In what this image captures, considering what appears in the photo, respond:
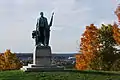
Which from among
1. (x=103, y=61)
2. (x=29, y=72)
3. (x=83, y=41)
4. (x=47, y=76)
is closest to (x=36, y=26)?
(x=29, y=72)

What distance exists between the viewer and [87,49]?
46.6 meters

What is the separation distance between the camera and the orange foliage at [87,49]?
46.6m

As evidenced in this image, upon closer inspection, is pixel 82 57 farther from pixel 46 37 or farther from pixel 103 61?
pixel 46 37

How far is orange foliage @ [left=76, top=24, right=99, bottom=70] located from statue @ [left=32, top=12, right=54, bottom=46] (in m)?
19.1

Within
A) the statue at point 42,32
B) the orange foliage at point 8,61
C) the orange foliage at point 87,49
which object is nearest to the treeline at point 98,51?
the orange foliage at point 87,49

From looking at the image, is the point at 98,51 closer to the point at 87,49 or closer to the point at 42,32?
the point at 87,49

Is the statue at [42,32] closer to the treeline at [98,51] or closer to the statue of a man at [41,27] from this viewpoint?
the statue of a man at [41,27]

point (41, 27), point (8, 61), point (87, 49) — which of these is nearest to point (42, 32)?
point (41, 27)

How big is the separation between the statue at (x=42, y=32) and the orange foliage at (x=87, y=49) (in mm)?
19144

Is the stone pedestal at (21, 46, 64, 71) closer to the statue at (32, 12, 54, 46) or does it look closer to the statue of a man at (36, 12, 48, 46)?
the statue at (32, 12, 54, 46)

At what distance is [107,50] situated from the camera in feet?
167

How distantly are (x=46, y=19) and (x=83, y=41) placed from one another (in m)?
19.6

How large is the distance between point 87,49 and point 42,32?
1946 centimetres

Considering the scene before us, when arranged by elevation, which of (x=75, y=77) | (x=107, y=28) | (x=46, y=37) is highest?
(x=107, y=28)
